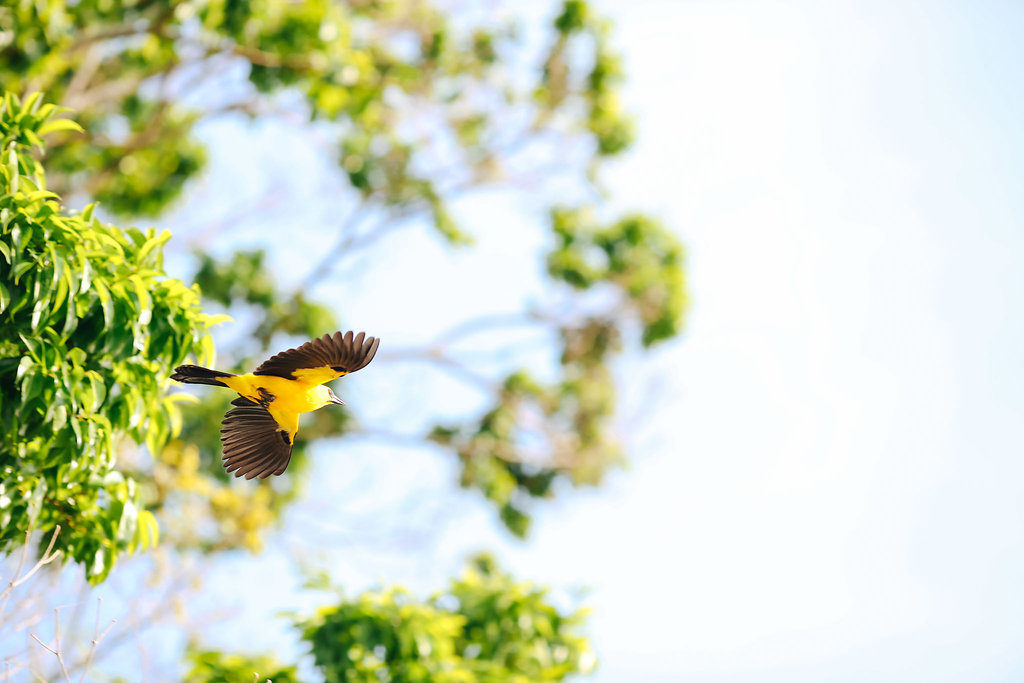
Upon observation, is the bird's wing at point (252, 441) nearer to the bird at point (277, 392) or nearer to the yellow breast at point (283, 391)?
the bird at point (277, 392)

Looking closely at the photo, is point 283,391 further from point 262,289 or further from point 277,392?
point 262,289

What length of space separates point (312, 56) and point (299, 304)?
8.80 ft

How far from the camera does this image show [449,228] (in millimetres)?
8273

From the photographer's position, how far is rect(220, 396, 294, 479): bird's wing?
288cm

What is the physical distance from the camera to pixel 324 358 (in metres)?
2.54

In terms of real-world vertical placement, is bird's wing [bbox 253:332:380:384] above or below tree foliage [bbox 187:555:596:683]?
above

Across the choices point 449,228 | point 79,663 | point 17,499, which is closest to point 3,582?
point 17,499

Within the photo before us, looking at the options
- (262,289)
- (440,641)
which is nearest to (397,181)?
(262,289)

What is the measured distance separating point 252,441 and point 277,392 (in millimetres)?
288

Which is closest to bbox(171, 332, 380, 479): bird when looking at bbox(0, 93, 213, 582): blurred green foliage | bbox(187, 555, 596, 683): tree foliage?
bbox(0, 93, 213, 582): blurred green foliage

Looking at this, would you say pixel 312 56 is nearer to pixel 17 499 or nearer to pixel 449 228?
pixel 449 228

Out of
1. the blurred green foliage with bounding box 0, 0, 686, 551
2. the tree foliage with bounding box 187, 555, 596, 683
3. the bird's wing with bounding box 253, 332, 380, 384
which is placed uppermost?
the blurred green foliage with bounding box 0, 0, 686, 551

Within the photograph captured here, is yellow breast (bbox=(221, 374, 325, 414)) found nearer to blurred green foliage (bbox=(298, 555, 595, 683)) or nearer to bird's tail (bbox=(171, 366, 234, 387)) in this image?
bird's tail (bbox=(171, 366, 234, 387))

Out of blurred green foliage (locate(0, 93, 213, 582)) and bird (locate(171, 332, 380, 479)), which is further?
bird (locate(171, 332, 380, 479))
